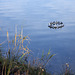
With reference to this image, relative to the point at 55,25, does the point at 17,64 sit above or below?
below

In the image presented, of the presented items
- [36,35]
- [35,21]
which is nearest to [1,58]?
[36,35]

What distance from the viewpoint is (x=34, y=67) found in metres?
4.13

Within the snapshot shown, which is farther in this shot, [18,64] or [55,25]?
[55,25]

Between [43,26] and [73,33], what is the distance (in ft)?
6.11

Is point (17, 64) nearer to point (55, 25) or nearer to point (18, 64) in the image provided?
point (18, 64)

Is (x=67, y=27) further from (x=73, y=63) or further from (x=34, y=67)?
(x=34, y=67)

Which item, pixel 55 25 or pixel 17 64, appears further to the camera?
pixel 55 25

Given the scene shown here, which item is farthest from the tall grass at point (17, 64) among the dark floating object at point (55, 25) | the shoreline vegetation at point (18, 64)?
the dark floating object at point (55, 25)

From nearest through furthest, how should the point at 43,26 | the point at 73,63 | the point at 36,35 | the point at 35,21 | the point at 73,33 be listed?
the point at 73,63, the point at 36,35, the point at 73,33, the point at 43,26, the point at 35,21

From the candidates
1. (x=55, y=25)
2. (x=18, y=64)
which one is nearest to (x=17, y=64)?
(x=18, y=64)

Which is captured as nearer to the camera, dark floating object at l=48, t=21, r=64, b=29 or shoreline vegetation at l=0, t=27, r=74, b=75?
shoreline vegetation at l=0, t=27, r=74, b=75

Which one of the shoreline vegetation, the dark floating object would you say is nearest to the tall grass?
the shoreline vegetation

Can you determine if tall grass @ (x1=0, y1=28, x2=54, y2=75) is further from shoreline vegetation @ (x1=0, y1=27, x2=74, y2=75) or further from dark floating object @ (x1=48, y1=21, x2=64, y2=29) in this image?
dark floating object @ (x1=48, y1=21, x2=64, y2=29)

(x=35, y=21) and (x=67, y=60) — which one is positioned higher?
(x=35, y=21)
